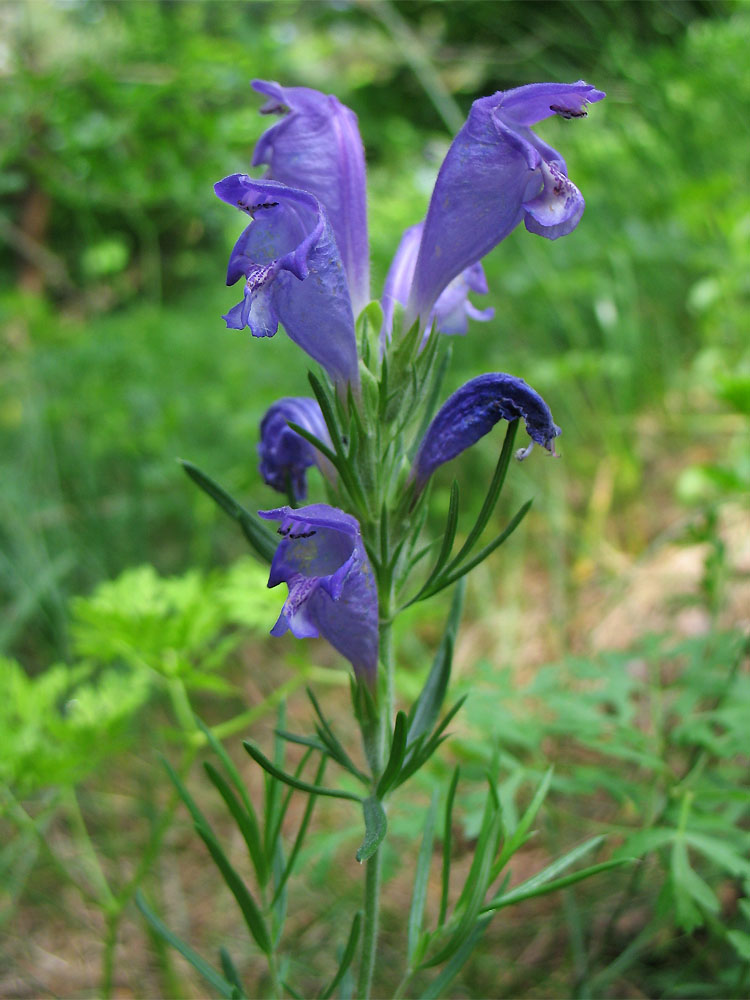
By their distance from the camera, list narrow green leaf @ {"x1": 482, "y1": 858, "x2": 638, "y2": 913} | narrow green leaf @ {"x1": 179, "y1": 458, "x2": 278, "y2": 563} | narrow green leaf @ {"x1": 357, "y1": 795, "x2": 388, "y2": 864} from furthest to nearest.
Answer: narrow green leaf @ {"x1": 179, "y1": 458, "x2": 278, "y2": 563}
narrow green leaf @ {"x1": 482, "y1": 858, "x2": 638, "y2": 913}
narrow green leaf @ {"x1": 357, "y1": 795, "x2": 388, "y2": 864}

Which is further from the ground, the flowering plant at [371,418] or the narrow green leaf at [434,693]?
the flowering plant at [371,418]

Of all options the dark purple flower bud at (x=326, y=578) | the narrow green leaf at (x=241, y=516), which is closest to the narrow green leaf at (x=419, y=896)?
the dark purple flower bud at (x=326, y=578)

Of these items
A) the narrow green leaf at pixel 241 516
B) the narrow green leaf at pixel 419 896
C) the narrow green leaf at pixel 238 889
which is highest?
the narrow green leaf at pixel 241 516

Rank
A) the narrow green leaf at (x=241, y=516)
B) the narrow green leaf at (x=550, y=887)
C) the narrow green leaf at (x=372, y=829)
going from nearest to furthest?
1. the narrow green leaf at (x=372, y=829)
2. the narrow green leaf at (x=550, y=887)
3. the narrow green leaf at (x=241, y=516)

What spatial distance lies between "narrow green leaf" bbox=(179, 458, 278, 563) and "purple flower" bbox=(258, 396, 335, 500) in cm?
11

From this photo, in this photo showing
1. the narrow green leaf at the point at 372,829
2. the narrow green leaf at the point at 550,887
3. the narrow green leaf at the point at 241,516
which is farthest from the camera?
the narrow green leaf at the point at 241,516

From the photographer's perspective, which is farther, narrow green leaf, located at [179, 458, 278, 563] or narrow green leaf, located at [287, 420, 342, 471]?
narrow green leaf, located at [179, 458, 278, 563]

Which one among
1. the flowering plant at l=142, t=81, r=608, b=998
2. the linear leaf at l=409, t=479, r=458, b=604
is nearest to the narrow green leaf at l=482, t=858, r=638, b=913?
the flowering plant at l=142, t=81, r=608, b=998

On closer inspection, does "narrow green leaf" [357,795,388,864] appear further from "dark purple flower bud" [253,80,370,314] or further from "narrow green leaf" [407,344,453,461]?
"dark purple flower bud" [253,80,370,314]

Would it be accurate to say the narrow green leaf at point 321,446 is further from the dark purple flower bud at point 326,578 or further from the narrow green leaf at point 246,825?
the narrow green leaf at point 246,825

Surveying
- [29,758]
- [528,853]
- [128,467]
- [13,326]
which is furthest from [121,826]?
[13,326]

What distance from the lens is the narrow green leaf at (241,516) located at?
1.00 m

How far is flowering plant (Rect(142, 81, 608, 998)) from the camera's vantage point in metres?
0.86

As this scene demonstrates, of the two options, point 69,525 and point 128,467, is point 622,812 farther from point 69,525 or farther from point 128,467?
point 128,467
